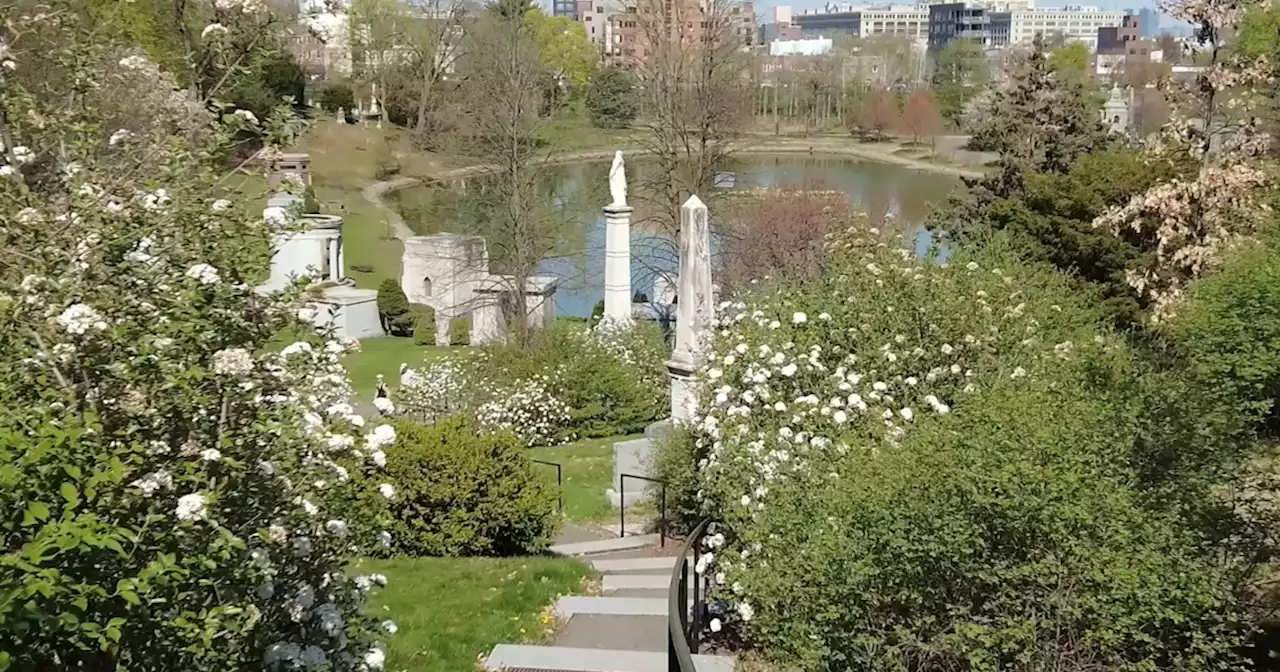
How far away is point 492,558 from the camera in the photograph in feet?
32.0

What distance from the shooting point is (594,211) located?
3253 centimetres

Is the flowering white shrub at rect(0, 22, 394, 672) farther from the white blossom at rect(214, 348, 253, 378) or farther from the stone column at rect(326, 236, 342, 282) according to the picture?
the stone column at rect(326, 236, 342, 282)

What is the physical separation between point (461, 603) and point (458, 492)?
2042 millimetres

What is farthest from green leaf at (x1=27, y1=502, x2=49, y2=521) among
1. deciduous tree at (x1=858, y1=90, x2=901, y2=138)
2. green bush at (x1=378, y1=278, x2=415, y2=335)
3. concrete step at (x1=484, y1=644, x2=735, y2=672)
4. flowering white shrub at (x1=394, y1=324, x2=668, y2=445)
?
deciduous tree at (x1=858, y1=90, x2=901, y2=138)

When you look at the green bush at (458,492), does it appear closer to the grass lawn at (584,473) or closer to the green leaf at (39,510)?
the grass lawn at (584,473)

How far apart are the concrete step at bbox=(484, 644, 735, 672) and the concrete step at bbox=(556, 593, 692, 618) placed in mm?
733

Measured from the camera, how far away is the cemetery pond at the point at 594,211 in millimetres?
29375

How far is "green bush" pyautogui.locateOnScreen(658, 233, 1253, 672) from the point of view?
5.12 metres

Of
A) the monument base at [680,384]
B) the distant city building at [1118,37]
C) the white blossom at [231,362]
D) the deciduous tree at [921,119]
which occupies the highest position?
the distant city building at [1118,37]

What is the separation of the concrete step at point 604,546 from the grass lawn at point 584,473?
165 centimetres

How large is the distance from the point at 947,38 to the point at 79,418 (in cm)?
20098

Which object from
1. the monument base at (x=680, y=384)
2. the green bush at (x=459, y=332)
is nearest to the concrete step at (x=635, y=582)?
the monument base at (x=680, y=384)

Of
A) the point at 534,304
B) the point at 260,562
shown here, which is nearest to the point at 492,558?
the point at 260,562

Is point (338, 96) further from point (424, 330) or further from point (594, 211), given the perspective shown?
point (424, 330)
